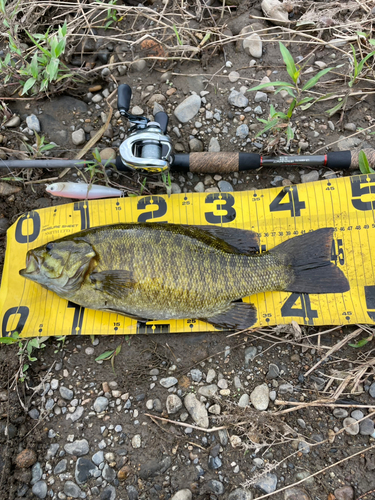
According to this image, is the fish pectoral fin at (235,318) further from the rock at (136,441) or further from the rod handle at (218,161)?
the rod handle at (218,161)

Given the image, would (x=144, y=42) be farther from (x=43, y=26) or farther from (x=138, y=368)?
(x=138, y=368)

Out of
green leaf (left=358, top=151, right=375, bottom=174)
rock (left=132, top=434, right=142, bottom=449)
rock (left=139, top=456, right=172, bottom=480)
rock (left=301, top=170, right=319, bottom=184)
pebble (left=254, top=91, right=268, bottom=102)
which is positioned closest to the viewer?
rock (left=139, top=456, right=172, bottom=480)

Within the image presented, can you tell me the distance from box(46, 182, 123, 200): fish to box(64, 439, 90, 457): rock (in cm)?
257

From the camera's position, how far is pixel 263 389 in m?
3.17

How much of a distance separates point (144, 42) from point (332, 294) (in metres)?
3.81

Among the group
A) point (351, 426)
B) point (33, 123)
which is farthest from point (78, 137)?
point (351, 426)

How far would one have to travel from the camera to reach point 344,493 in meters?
2.79

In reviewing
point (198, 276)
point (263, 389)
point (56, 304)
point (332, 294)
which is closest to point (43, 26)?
point (56, 304)

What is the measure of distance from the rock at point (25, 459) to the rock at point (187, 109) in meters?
3.93

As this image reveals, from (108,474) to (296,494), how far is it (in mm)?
1747

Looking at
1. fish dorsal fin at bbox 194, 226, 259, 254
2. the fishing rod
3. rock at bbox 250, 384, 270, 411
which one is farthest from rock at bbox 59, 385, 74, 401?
the fishing rod

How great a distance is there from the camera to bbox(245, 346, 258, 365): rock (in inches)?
130

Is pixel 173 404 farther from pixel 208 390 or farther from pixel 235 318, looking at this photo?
pixel 235 318

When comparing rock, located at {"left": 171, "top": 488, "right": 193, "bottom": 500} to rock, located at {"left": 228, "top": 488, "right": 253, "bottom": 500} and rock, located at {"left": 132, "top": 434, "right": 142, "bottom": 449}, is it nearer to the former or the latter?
rock, located at {"left": 228, "top": 488, "right": 253, "bottom": 500}
